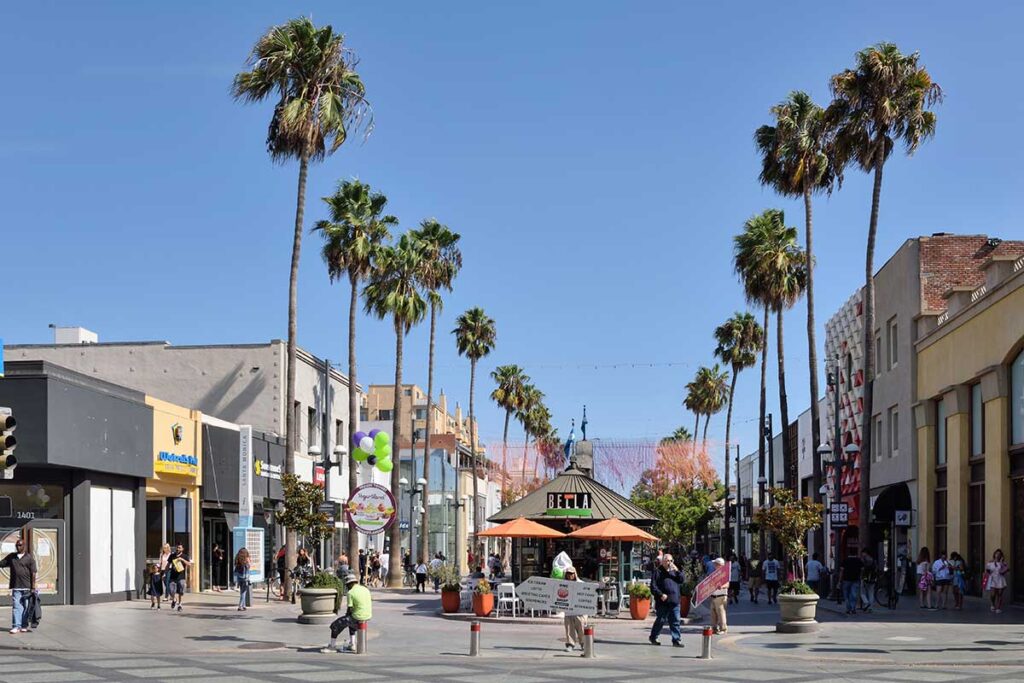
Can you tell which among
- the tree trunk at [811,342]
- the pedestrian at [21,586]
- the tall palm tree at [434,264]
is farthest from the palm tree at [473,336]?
the pedestrian at [21,586]

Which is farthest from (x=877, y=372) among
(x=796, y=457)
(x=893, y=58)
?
(x=796, y=457)

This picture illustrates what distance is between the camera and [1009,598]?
3506 cm

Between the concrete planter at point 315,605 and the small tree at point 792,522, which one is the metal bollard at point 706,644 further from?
the small tree at point 792,522

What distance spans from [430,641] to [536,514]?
11629 millimetres

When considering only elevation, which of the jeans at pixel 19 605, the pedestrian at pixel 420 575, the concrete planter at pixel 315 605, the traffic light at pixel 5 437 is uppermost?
the traffic light at pixel 5 437

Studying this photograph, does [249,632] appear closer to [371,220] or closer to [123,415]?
[123,415]

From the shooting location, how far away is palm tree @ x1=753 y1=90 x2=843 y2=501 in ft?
146

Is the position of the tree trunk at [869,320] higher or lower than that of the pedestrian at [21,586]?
higher

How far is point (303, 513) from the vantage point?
35188 mm

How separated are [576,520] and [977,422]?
12184 mm

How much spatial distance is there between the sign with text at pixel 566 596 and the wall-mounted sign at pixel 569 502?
12.1 metres

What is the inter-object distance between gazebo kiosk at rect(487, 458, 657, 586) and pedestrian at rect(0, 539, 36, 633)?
15.6m

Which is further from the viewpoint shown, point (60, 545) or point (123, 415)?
point (123, 415)

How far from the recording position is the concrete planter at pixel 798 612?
28.9 m
